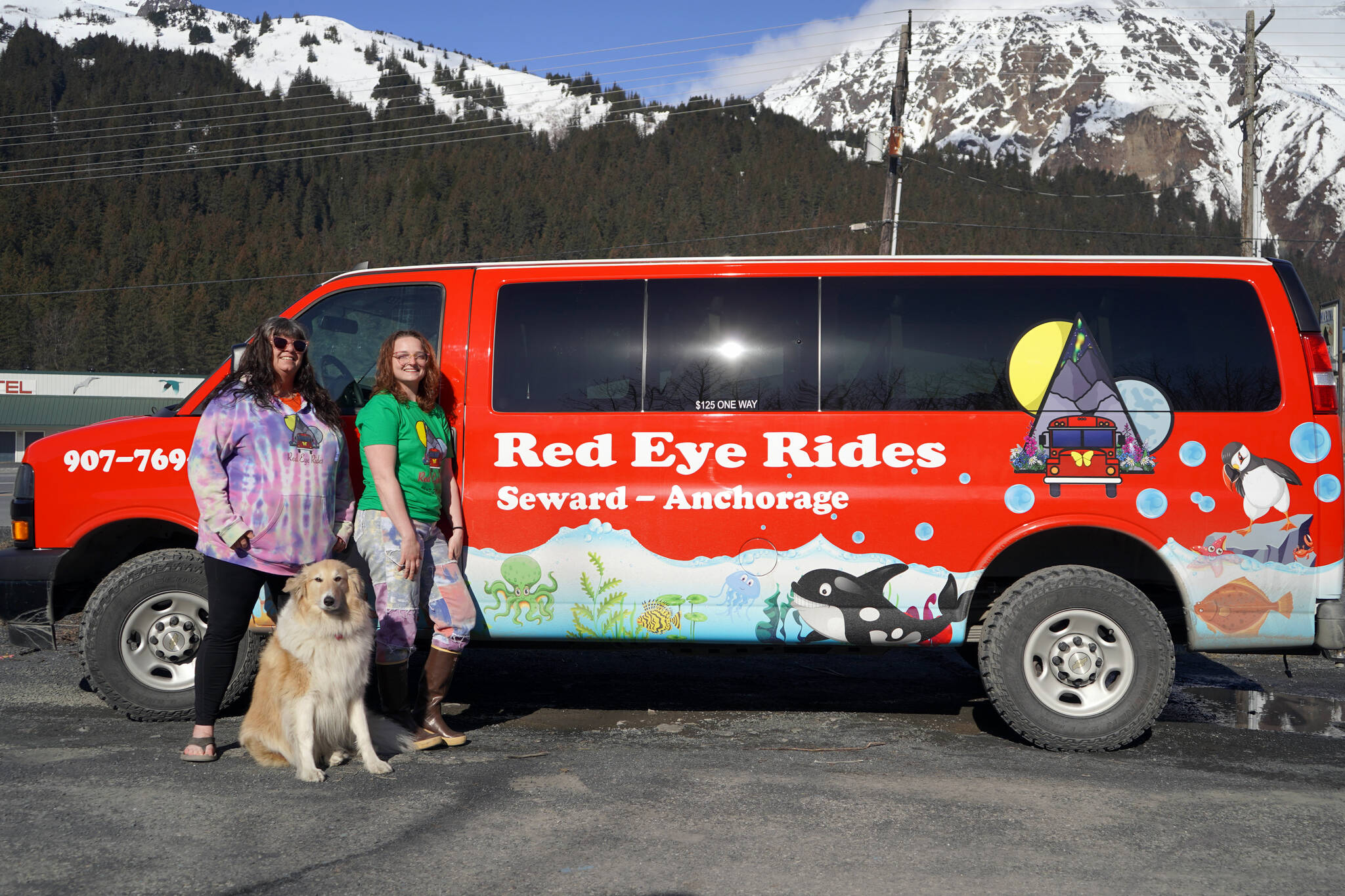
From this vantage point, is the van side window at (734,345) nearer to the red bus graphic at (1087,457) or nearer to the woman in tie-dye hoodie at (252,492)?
the red bus graphic at (1087,457)

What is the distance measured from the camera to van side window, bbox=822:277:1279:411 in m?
4.94

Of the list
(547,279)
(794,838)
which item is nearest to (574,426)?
(547,279)

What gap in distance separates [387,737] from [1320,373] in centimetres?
465

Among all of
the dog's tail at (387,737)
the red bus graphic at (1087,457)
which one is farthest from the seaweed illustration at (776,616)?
the dog's tail at (387,737)

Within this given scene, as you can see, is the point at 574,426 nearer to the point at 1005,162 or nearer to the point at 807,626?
the point at 807,626

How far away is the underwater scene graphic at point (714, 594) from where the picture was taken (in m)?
4.96

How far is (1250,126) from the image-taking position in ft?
81.0

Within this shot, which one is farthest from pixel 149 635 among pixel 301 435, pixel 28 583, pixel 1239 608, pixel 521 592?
pixel 1239 608

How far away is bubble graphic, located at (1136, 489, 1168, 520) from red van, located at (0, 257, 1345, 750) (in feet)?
0.04

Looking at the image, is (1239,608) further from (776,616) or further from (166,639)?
(166,639)

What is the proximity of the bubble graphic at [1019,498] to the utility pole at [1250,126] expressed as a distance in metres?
22.1

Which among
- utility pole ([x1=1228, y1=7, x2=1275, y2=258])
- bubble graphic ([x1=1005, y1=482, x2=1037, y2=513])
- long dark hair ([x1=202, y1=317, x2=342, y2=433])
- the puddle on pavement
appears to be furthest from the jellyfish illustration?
utility pole ([x1=1228, y1=7, x2=1275, y2=258])

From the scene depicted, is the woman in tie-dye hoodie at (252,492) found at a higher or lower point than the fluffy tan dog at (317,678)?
higher

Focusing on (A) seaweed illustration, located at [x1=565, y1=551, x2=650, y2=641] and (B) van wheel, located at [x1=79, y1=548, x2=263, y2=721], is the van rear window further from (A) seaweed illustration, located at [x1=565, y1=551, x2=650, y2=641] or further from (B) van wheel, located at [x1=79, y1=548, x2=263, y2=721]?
(B) van wheel, located at [x1=79, y1=548, x2=263, y2=721]
